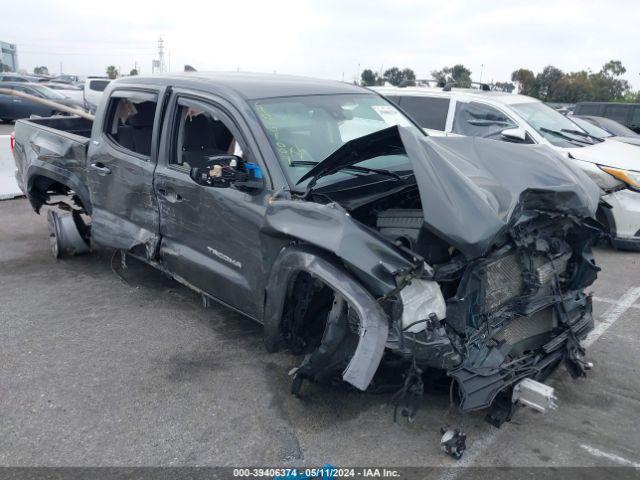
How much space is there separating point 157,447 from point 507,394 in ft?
6.33

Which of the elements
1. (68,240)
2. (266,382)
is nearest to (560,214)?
(266,382)

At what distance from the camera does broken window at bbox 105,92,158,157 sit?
4910 mm

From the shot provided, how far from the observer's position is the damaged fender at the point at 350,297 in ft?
9.20

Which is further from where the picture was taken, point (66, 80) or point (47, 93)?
point (66, 80)

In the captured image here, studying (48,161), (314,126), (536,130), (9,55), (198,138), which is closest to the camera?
(314,126)

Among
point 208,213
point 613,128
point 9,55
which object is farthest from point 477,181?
point 9,55

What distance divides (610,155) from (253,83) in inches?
195

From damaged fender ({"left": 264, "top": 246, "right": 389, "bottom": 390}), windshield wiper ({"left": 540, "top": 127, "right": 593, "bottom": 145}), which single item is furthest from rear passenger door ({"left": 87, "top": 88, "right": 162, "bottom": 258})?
windshield wiper ({"left": 540, "top": 127, "right": 593, "bottom": 145})

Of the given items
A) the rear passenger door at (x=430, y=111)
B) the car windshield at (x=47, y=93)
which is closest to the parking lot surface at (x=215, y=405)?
the rear passenger door at (x=430, y=111)

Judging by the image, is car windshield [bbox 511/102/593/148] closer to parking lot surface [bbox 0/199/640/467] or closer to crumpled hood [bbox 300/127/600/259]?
parking lot surface [bbox 0/199/640/467]

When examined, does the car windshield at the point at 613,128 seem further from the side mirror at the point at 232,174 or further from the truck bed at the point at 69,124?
the side mirror at the point at 232,174

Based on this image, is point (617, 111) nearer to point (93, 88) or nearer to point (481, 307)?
point (481, 307)

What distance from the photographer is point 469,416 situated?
11.2ft

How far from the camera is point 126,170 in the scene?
4.66 m
